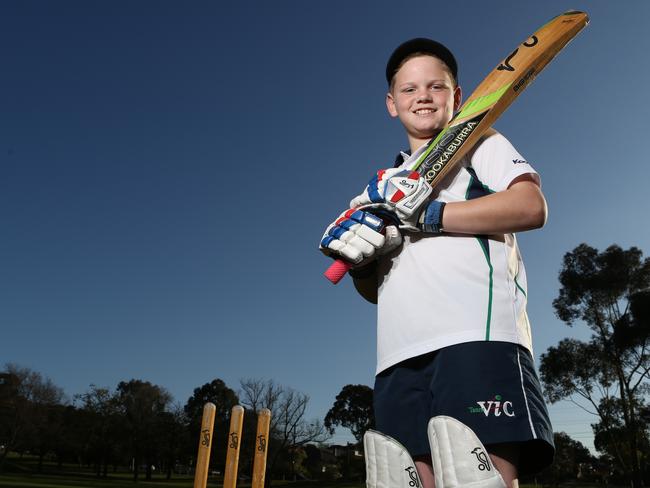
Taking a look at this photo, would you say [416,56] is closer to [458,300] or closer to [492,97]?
[492,97]

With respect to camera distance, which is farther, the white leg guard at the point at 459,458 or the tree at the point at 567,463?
the tree at the point at 567,463

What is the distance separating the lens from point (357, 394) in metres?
59.1

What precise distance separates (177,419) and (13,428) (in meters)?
14.8

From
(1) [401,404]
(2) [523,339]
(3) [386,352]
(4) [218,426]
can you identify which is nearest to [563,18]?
(2) [523,339]

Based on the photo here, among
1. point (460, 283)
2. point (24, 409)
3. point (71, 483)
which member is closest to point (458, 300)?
point (460, 283)

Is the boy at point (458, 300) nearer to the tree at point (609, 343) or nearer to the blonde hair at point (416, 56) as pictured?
the blonde hair at point (416, 56)

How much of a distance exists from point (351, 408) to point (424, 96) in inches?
2362

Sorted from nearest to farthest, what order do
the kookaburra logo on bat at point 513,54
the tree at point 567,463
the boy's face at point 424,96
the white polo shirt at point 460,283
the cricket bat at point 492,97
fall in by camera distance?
the white polo shirt at point 460,283, the cricket bat at point 492,97, the kookaburra logo on bat at point 513,54, the boy's face at point 424,96, the tree at point 567,463

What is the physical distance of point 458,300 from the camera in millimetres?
1755

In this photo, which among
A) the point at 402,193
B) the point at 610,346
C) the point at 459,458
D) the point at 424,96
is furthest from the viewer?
the point at 610,346

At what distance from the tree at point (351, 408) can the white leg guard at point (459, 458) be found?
57.8 m

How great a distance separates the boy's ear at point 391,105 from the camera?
2.45 meters

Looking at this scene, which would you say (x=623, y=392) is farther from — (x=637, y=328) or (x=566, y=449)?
(x=566, y=449)

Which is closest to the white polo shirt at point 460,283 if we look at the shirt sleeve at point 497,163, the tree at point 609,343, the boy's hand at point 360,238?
the shirt sleeve at point 497,163
